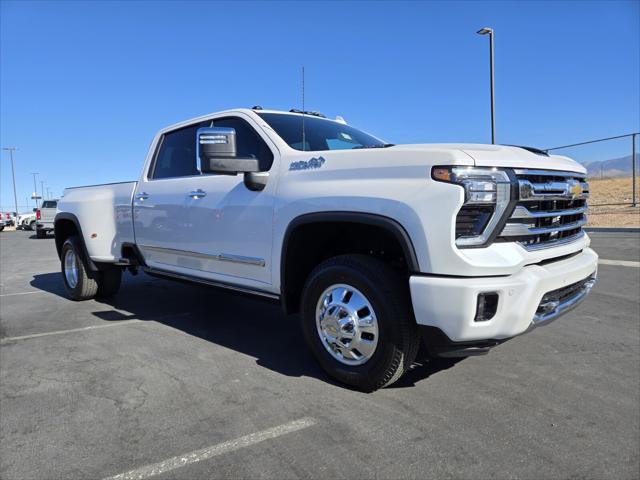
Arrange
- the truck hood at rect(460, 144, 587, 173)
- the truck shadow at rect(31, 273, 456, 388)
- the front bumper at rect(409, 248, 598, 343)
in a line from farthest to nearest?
1. the truck shadow at rect(31, 273, 456, 388)
2. the truck hood at rect(460, 144, 587, 173)
3. the front bumper at rect(409, 248, 598, 343)

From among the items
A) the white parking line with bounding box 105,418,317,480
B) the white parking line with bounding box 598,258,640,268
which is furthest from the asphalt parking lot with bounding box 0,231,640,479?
the white parking line with bounding box 598,258,640,268

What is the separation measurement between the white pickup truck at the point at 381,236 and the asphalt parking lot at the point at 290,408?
39 cm

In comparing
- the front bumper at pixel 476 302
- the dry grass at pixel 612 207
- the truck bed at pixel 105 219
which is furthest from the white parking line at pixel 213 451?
the dry grass at pixel 612 207

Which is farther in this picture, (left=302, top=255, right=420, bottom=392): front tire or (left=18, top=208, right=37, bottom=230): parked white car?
(left=18, top=208, right=37, bottom=230): parked white car

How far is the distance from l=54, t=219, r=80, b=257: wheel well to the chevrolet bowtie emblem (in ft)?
19.2

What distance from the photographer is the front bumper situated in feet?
8.22

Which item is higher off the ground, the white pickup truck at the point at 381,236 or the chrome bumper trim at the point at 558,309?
the white pickup truck at the point at 381,236

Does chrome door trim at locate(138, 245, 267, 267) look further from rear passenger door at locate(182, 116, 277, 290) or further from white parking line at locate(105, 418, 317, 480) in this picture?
white parking line at locate(105, 418, 317, 480)

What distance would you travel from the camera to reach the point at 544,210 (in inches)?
114

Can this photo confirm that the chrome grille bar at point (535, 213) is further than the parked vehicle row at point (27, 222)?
No

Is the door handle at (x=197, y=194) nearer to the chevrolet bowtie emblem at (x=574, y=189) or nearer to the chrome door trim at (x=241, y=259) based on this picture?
the chrome door trim at (x=241, y=259)

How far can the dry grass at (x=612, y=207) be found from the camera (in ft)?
47.3

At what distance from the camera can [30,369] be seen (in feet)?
12.0

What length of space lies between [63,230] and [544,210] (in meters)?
6.13
